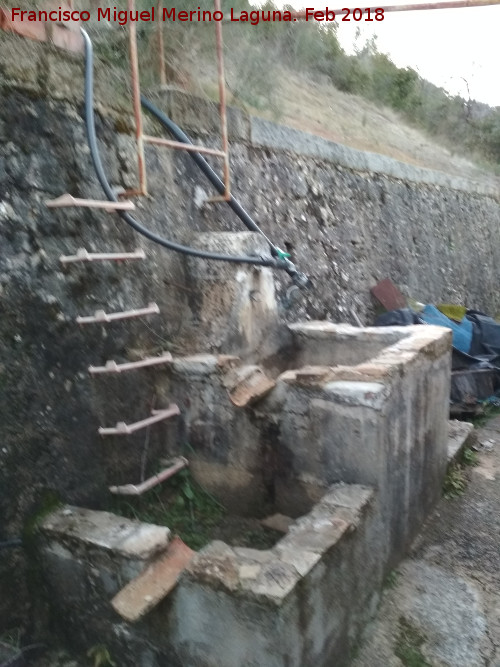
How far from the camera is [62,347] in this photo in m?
2.69

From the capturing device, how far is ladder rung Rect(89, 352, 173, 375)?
A: 8.99ft

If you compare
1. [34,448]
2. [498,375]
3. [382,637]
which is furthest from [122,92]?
[498,375]

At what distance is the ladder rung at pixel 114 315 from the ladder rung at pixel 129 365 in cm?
22

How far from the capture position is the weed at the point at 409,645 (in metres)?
2.43

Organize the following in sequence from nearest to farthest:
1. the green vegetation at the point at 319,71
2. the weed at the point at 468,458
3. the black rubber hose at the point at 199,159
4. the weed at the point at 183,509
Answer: the weed at the point at 183,509 → the black rubber hose at the point at 199,159 → the weed at the point at 468,458 → the green vegetation at the point at 319,71

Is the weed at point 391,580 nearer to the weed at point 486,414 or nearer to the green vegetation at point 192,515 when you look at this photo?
the green vegetation at point 192,515

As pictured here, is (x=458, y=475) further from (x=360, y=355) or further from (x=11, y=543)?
(x=11, y=543)

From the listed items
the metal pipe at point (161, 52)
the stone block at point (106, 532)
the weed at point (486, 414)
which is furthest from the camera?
the weed at point (486, 414)

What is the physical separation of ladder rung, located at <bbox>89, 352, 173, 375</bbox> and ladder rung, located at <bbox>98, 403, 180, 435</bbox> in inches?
10.1

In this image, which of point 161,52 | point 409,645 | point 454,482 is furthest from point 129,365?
point 454,482

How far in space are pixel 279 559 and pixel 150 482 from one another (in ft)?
3.34

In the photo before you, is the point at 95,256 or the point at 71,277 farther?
the point at 71,277

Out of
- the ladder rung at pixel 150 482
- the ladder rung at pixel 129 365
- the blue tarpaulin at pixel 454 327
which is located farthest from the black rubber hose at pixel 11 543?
the blue tarpaulin at pixel 454 327

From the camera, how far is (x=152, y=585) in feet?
6.91
